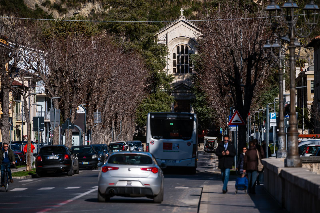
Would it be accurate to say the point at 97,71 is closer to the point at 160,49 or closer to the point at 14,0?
the point at 160,49

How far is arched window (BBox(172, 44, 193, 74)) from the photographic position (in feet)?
362

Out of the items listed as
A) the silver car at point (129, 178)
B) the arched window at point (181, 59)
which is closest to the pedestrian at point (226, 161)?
the silver car at point (129, 178)

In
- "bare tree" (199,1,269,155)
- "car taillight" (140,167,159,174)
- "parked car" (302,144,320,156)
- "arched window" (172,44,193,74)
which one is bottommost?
"parked car" (302,144,320,156)

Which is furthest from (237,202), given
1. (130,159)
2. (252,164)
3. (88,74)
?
(88,74)

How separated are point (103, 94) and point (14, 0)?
100727 mm

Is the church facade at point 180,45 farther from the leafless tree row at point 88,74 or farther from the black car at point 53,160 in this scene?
the black car at point 53,160

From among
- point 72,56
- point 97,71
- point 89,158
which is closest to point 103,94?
point 97,71

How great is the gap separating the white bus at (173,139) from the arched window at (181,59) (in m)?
75.1

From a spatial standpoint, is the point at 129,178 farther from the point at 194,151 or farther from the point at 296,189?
the point at 194,151

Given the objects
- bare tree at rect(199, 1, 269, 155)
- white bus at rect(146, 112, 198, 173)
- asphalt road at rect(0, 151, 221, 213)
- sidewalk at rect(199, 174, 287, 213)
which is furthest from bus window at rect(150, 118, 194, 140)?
sidewalk at rect(199, 174, 287, 213)

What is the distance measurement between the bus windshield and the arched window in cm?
7505

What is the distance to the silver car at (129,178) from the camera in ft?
58.6

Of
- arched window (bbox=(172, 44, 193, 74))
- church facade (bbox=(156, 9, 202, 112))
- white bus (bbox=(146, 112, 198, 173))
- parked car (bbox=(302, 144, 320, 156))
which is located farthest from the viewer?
arched window (bbox=(172, 44, 193, 74))

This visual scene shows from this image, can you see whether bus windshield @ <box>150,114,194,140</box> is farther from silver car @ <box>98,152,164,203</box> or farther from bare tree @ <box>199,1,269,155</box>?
silver car @ <box>98,152,164,203</box>
